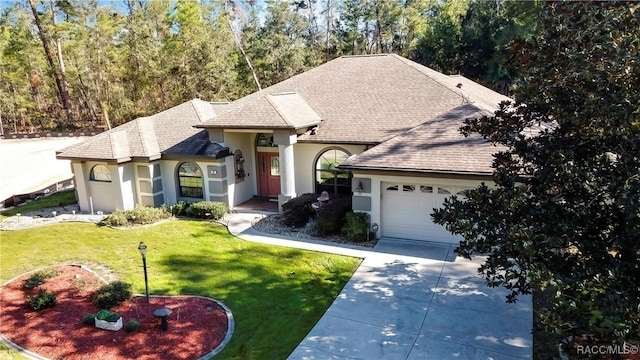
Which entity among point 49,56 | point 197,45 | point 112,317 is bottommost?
point 112,317

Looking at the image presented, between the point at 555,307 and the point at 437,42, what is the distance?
123 feet

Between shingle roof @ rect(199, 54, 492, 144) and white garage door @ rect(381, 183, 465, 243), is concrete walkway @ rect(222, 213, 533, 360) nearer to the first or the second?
white garage door @ rect(381, 183, 465, 243)

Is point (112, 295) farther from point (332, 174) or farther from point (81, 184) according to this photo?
point (81, 184)

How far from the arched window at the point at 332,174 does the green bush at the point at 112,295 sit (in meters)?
8.82

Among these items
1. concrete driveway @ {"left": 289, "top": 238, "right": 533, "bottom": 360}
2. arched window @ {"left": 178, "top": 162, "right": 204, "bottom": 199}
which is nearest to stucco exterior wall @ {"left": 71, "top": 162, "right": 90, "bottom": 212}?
arched window @ {"left": 178, "top": 162, "right": 204, "bottom": 199}

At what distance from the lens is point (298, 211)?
48.0ft

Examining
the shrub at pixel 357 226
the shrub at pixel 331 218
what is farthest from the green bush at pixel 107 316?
the shrub at pixel 357 226

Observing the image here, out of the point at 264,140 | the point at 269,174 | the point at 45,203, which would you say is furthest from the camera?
the point at 45,203

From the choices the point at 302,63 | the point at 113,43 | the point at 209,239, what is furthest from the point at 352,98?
the point at 113,43

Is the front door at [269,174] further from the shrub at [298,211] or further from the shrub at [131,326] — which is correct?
the shrub at [131,326]

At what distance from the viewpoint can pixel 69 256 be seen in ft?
40.0

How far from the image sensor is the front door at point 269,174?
18.2 meters

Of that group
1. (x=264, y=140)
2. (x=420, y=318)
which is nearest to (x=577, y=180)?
(x=420, y=318)

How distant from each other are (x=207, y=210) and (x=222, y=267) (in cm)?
478
